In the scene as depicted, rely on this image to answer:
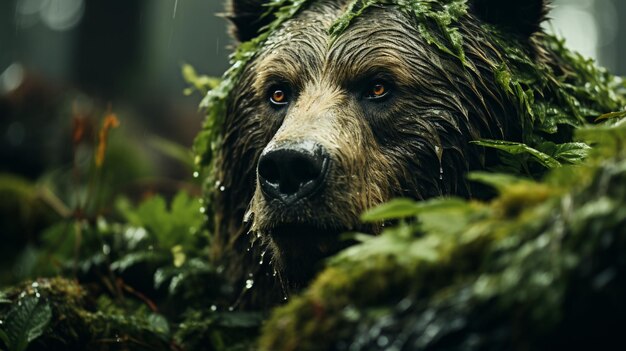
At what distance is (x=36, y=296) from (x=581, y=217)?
3.18m

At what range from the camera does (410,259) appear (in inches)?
85.4

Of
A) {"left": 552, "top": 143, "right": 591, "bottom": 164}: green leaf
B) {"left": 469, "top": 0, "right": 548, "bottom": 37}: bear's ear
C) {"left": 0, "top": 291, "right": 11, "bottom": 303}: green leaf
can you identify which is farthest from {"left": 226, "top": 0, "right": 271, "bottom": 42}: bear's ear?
{"left": 0, "top": 291, "right": 11, "bottom": 303}: green leaf

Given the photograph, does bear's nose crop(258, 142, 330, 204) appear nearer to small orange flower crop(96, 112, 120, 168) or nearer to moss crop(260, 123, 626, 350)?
moss crop(260, 123, 626, 350)

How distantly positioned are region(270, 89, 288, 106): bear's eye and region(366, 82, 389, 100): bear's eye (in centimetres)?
54

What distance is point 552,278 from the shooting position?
→ 1.89 meters

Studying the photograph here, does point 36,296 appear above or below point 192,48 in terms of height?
above

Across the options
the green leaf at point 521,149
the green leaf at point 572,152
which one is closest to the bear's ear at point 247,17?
the green leaf at point 521,149

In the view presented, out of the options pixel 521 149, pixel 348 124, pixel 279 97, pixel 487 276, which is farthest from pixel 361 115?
pixel 487 276

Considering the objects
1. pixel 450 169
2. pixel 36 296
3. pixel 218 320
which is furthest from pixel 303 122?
pixel 36 296

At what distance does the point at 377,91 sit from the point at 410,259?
2.08 metres

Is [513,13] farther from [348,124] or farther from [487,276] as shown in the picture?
[487,276]

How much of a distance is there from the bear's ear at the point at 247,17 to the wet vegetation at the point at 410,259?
0.58 ft

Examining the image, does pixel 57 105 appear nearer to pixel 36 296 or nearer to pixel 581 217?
pixel 36 296

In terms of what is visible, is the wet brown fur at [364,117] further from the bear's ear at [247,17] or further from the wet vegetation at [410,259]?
the bear's ear at [247,17]
